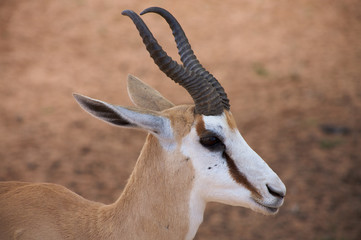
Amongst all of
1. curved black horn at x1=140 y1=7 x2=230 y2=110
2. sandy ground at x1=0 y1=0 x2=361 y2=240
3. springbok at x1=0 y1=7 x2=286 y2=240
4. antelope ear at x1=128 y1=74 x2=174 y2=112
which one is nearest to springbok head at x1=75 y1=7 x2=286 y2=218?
springbok at x1=0 y1=7 x2=286 y2=240

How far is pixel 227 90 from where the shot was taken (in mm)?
10289

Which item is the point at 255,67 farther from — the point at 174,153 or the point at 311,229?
the point at 174,153

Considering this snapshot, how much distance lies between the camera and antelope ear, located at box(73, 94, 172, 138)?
3162 mm

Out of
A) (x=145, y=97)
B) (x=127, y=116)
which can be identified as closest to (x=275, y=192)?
(x=127, y=116)

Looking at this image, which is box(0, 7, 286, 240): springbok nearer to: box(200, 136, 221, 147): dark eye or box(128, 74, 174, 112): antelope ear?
box(200, 136, 221, 147): dark eye

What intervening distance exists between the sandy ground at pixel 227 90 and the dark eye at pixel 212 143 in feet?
11.5

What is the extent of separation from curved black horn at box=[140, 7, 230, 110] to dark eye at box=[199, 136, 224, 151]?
1.34ft

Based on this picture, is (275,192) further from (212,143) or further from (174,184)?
(174,184)

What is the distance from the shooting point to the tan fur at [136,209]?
343 cm

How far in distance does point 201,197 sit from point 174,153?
380mm

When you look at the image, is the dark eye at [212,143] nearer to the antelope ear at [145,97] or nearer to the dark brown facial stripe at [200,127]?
the dark brown facial stripe at [200,127]

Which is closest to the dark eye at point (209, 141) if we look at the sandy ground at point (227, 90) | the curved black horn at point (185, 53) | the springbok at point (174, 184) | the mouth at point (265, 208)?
the springbok at point (174, 184)

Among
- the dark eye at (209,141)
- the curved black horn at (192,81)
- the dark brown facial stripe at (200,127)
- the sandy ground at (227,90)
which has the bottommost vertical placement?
the sandy ground at (227,90)

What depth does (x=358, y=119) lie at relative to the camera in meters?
9.03
